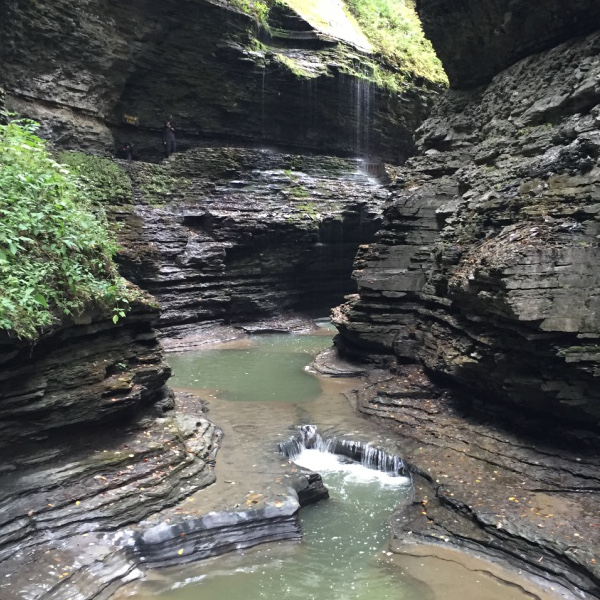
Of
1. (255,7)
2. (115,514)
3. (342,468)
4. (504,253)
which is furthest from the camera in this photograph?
(255,7)

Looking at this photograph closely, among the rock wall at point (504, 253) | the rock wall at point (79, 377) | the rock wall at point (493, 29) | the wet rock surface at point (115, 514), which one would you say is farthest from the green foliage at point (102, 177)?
the wet rock surface at point (115, 514)

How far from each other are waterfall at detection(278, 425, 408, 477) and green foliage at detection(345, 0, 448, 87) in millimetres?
24765

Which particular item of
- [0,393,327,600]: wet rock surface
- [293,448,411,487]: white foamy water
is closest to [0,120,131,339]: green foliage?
[0,393,327,600]: wet rock surface

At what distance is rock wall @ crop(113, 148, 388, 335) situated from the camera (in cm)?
1992

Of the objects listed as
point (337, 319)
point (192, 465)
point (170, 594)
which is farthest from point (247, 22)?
point (170, 594)

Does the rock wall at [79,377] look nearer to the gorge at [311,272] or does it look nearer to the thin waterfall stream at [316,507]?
the gorge at [311,272]

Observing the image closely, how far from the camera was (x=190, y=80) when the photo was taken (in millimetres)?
23609

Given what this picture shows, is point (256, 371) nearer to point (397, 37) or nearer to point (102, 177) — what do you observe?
Result: point (102, 177)

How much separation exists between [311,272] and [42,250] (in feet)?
58.6

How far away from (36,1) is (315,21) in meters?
14.3

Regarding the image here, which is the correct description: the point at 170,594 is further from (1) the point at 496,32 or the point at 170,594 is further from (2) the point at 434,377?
(1) the point at 496,32


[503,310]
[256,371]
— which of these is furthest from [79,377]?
[256,371]

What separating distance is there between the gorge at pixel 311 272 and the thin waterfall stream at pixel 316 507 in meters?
0.32

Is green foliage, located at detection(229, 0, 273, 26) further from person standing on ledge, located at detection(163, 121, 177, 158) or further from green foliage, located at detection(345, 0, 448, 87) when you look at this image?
green foliage, located at detection(345, 0, 448, 87)
